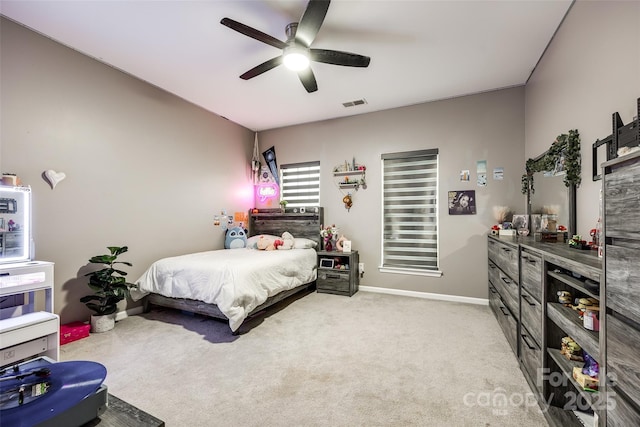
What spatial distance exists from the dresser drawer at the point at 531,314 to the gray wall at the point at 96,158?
3.86 m

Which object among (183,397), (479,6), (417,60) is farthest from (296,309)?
(479,6)

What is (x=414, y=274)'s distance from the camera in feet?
12.9

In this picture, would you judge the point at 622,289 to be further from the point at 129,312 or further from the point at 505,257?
the point at 129,312

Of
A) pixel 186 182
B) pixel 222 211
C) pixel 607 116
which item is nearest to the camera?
pixel 607 116

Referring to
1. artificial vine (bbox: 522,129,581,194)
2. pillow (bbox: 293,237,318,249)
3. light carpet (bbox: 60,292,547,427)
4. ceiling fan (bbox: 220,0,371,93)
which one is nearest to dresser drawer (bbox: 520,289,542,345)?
light carpet (bbox: 60,292,547,427)

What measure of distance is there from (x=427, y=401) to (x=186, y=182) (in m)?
3.74

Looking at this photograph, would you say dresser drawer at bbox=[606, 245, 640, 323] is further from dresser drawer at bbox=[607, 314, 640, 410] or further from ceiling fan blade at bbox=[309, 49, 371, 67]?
ceiling fan blade at bbox=[309, 49, 371, 67]

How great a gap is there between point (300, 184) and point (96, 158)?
2833 millimetres

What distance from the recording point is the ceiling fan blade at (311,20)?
1767mm

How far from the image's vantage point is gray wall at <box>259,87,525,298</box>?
3.49m

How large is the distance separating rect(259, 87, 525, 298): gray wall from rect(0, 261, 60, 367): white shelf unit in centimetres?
339

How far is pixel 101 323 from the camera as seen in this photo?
2.71m

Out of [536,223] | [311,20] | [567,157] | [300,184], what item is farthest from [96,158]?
[536,223]

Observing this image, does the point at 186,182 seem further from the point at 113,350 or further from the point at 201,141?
the point at 113,350
